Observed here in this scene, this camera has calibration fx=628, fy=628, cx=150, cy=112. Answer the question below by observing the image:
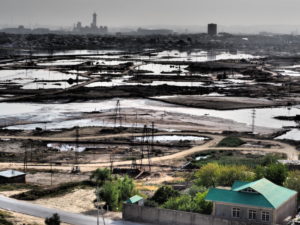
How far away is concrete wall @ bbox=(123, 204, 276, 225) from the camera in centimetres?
3471

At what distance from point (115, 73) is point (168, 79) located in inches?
789

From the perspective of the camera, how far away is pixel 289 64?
19925 centimetres

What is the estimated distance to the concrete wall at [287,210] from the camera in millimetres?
35188

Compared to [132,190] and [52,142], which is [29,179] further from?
[52,142]

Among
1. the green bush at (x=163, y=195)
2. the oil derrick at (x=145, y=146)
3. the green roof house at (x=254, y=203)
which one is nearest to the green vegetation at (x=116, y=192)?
the green bush at (x=163, y=195)

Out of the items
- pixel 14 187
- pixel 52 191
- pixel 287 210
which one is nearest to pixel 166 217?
pixel 287 210

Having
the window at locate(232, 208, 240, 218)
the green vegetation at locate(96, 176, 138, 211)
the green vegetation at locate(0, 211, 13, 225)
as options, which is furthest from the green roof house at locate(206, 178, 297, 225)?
the green vegetation at locate(0, 211, 13, 225)

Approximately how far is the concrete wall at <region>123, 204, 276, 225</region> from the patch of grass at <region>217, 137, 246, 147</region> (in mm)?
33080

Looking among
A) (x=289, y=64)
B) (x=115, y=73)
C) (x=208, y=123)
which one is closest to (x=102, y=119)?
(x=208, y=123)

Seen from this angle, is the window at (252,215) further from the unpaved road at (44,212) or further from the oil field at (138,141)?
the unpaved road at (44,212)

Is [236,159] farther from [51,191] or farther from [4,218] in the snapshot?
[4,218]

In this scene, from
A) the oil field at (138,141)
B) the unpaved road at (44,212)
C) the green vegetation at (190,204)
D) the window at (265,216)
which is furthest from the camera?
the oil field at (138,141)

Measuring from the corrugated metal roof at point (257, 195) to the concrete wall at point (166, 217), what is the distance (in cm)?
128

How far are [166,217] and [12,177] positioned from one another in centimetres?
1903
